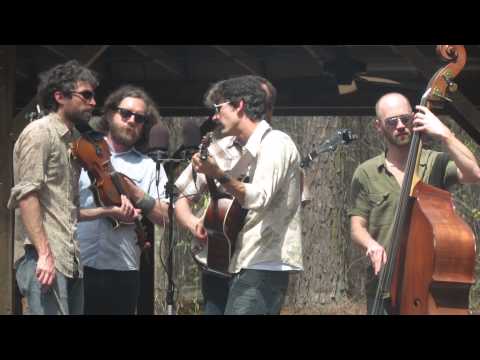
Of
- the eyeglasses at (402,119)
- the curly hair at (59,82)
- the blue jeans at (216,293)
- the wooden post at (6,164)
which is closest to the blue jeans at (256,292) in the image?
the blue jeans at (216,293)

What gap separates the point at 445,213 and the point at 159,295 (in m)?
9.58

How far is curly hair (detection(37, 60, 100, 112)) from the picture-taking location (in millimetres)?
4969

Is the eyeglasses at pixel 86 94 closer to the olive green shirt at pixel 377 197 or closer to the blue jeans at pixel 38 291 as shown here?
the blue jeans at pixel 38 291

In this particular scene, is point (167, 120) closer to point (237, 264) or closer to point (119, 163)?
point (119, 163)

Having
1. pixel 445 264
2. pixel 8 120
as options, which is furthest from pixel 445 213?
pixel 8 120

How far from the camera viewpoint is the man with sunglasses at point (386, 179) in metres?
5.07

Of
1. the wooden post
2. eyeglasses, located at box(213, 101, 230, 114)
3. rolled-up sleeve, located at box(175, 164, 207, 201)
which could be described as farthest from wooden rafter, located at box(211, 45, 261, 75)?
eyeglasses, located at box(213, 101, 230, 114)

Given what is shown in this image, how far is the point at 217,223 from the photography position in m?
4.92

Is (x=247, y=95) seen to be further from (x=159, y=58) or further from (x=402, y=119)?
(x=159, y=58)

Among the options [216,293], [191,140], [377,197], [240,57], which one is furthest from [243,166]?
[240,57]

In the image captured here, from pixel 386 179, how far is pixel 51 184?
191 cm

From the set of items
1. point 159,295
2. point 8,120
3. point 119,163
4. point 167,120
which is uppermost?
point 167,120

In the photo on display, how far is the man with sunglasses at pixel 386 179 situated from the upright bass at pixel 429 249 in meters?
0.35
